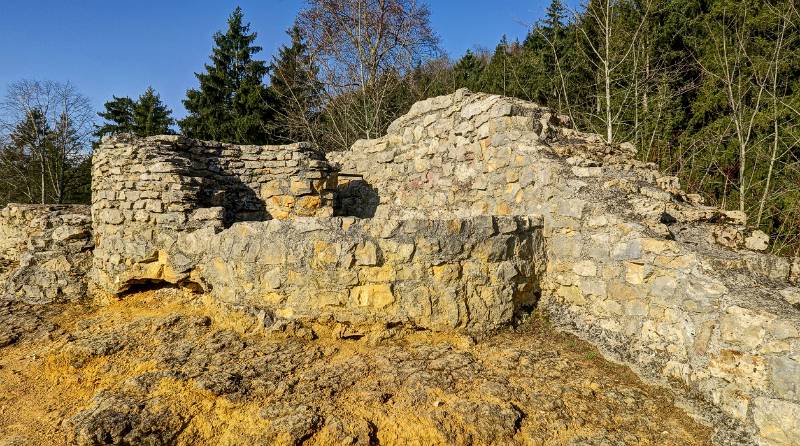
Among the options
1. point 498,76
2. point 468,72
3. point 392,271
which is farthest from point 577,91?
point 392,271

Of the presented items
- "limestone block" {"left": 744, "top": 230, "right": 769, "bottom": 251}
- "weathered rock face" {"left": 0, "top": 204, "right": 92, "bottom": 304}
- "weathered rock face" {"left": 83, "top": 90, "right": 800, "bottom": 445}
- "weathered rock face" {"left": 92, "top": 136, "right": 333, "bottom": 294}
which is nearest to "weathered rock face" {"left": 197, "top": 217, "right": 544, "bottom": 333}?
"weathered rock face" {"left": 83, "top": 90, "right": 800, "bottom": 445}

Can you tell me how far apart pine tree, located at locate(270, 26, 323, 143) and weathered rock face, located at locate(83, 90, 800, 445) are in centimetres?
1107

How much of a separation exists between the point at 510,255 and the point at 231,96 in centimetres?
1988

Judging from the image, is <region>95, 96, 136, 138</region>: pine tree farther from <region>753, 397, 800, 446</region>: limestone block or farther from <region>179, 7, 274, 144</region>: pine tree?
<region>753, 397, 800, 446</region>: limestone block

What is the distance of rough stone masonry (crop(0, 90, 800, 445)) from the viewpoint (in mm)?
3135

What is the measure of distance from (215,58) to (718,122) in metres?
20.3

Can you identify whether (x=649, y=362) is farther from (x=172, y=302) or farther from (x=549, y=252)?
(x=172, y=302)

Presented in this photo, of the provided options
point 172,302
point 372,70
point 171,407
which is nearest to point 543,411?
point 171,407

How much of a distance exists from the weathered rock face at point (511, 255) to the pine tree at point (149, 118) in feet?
55.6

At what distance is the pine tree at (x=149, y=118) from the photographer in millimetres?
20753

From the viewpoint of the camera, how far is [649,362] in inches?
143

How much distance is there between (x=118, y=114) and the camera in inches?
894

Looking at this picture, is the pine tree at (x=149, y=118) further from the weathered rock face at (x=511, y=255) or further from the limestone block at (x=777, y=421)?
the limestone block at (x=777, y=421)

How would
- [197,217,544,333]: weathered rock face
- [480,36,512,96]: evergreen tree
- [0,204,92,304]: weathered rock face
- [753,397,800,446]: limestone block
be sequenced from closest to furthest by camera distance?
[753,397,800,446]: limestone block → [197,217,544,333]: weathered rock face → [0,204,92,304]: weathered rock face → [480,36,512,96]: evergreen tree
